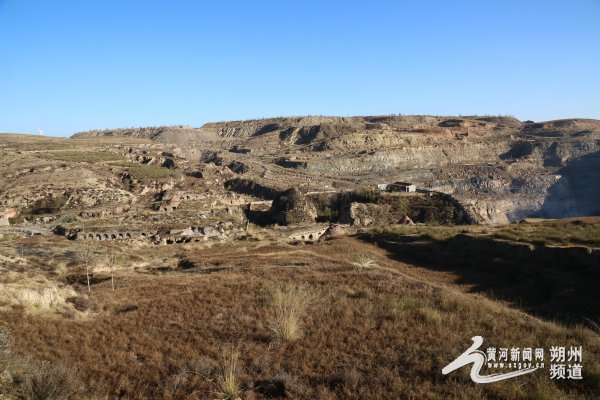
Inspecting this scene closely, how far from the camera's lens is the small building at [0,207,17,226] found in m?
36.3

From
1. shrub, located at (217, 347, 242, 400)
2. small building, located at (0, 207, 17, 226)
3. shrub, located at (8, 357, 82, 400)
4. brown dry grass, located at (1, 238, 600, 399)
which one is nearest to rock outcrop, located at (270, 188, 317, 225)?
small building, located at (0, 207, 17, 226)

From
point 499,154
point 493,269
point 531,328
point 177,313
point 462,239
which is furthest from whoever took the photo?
point 499,154

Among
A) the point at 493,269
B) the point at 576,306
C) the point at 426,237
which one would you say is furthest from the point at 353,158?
the point at 576,306

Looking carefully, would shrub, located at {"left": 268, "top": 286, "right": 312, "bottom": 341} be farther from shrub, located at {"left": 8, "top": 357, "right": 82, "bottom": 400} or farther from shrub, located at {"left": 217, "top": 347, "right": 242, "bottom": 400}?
shrub, located at {"left": 8, "top": 357, "right": 82, "bottom": 400}

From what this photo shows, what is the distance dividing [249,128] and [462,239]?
137 m

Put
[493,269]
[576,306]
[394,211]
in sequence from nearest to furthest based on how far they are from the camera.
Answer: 1. [576,306]
2. [493,269]
3. [394,211]

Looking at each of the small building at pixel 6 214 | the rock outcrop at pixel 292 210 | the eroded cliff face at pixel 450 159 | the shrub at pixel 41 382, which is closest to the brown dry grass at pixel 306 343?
the shrub at pixel 41 382

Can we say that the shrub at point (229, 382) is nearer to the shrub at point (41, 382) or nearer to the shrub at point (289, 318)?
the shrub at point (289, 318)

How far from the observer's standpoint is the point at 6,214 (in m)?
39.1

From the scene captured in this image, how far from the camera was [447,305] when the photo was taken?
9.20m

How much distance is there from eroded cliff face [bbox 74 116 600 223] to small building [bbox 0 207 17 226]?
34.6 meters

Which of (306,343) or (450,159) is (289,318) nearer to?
(306,343)

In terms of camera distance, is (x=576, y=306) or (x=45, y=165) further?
(x=45, y=165)

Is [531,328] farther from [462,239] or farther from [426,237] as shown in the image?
[426,237]
